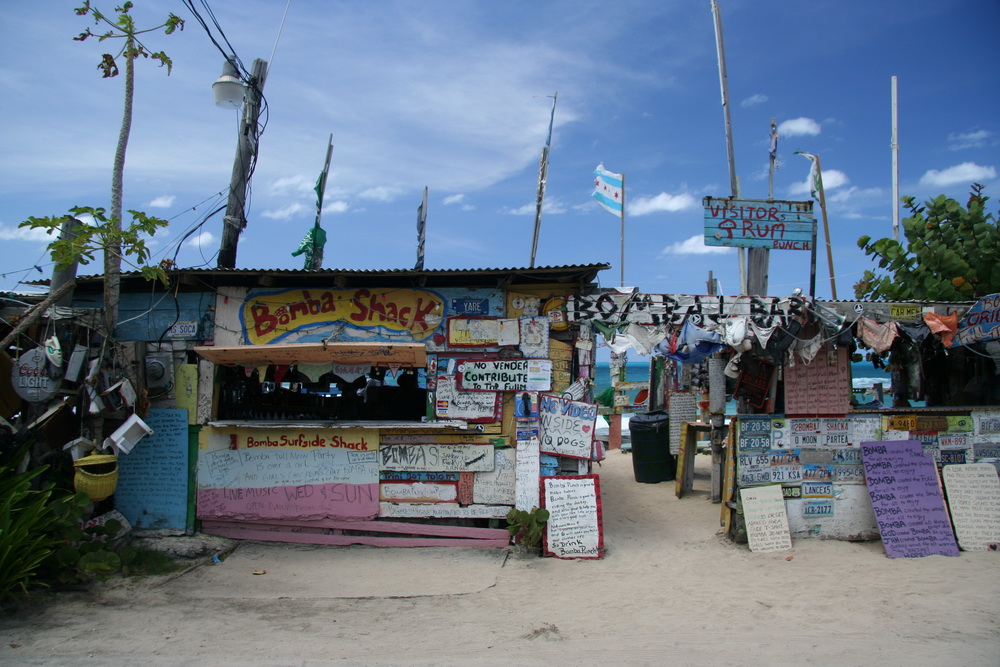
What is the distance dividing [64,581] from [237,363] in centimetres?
287

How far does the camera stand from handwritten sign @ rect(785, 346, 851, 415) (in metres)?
8.25

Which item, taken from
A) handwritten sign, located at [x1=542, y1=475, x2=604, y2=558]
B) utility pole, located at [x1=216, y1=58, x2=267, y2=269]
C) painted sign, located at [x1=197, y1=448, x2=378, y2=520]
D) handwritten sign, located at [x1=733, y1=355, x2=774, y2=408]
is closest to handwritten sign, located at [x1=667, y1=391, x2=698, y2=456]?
handwritten sign, located at [x1=733, y1=355, x2=774, y2=408]

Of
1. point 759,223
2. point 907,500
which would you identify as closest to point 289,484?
point 759,223

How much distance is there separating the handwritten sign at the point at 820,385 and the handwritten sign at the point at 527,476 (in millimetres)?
3495

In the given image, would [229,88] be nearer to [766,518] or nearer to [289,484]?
[289,484]

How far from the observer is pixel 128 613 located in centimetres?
577

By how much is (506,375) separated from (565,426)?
39.6 inches

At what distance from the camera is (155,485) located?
26.3ft

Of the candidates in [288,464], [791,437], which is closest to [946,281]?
[791,437]

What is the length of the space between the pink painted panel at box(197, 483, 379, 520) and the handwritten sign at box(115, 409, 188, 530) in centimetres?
44

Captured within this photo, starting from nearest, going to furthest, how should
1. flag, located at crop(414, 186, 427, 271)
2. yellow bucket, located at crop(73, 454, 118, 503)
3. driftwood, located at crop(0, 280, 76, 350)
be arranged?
driftwood, located at crop(0, 280, 76, 350) < yellow bucket, located at crop(73, 454, 118, 503) < flag, located at crop(414, 186, 427, 271)

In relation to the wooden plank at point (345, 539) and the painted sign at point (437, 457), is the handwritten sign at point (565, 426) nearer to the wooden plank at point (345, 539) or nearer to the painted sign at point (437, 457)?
the painted sign at point (437, 457)

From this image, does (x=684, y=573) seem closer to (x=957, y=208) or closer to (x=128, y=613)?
(x=128, y=613)

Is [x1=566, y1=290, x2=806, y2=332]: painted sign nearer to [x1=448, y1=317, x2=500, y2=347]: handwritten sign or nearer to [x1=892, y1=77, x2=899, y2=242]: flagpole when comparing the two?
[x1=448, y1=317, x2=500, y2=347]: handwritten sign
